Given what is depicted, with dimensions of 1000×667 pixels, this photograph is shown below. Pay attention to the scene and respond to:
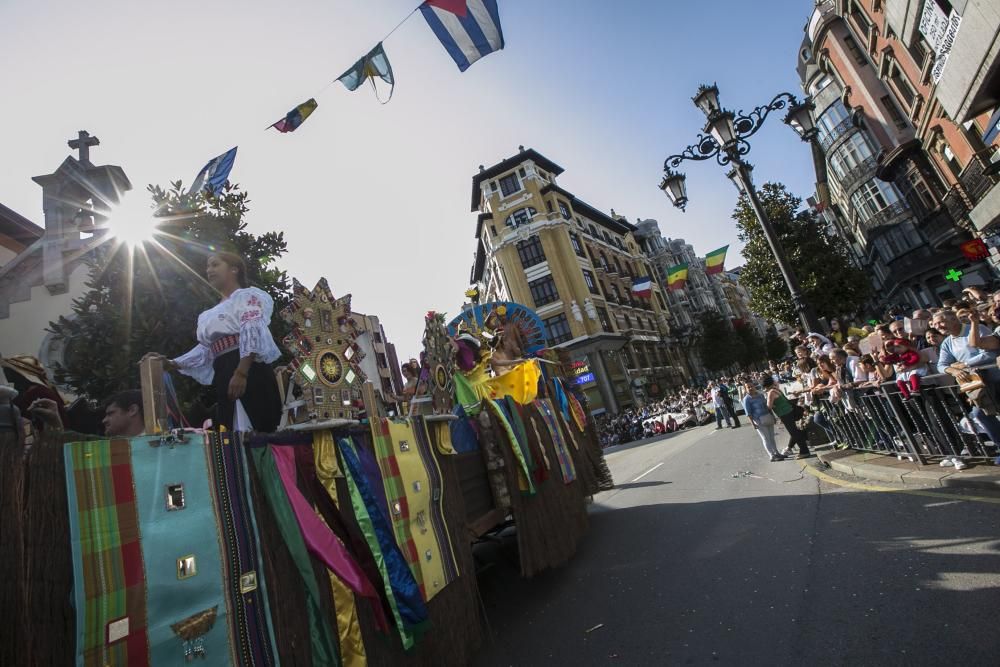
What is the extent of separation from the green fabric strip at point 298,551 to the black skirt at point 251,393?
103 centimetres

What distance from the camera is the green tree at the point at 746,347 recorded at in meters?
49.9

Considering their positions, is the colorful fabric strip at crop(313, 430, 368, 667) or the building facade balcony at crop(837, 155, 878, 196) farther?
the building facade balcony at crop(837, 155, 878, 196)

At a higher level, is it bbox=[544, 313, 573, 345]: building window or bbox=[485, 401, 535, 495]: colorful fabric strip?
bbox=[544, 313, 573, 345]: building window

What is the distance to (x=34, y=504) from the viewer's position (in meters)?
1.71

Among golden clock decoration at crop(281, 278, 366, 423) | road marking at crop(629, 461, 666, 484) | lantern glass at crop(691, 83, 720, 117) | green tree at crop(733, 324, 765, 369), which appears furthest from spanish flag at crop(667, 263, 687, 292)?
golden clock decoration at crop(281, 278, 366, 423)

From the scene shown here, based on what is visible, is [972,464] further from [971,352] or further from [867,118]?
[867,118]

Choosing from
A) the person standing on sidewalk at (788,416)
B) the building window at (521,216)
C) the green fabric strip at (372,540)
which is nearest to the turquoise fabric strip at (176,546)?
the green fabric strip at (372,540)

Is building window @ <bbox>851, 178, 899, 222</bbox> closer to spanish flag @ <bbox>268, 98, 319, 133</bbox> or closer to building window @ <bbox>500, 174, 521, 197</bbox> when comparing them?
building window @ <bbox>500, 174, 521, 197</bbox>

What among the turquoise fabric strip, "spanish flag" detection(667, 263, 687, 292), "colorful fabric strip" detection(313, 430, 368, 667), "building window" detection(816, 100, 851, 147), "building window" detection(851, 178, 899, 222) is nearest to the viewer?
the turquoise fabric strip

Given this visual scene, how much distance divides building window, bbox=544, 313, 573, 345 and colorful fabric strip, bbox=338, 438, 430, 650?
112ft

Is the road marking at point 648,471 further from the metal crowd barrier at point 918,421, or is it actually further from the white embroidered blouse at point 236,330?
the white embroidered blouse at point 236,330

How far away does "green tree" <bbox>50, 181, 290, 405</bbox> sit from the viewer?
6691 millimetres

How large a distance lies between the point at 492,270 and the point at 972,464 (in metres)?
41.5

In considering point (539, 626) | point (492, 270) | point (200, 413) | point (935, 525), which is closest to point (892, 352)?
point (935, 525)
